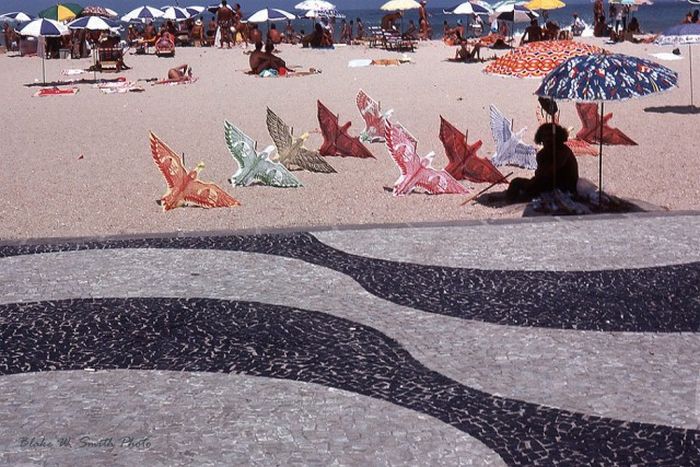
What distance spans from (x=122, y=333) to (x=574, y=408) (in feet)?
8.51

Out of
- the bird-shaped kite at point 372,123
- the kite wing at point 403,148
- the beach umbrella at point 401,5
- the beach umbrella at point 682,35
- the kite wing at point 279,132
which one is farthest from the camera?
the beach umbrella at point 401,5

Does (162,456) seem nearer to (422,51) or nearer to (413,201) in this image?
(413,201)

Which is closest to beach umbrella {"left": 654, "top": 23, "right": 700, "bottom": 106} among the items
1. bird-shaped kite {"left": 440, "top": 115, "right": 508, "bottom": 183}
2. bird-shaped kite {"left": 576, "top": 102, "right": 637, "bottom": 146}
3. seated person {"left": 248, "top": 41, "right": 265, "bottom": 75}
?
bird-shaped kite {"left": 576, "top": 102, "right": 637, "bottom": 146}

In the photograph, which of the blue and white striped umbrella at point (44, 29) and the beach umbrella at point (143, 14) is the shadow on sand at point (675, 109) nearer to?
the blue and white striped umbrella at point (44, 29)

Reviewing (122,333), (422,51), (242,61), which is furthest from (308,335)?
(422,51)

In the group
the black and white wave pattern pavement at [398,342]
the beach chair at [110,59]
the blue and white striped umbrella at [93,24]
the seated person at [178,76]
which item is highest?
the blue and white striped umbrella at [93,24]

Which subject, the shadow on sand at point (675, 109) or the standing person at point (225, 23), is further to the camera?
the standing person at point (225, 23)

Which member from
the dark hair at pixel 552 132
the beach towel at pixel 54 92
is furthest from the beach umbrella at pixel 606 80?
the beach towel at pixel 54 92

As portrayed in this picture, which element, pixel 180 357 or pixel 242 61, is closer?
pixel 180 357

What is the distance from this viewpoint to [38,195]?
10156 millimetres

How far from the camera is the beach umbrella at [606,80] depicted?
25.9 feet

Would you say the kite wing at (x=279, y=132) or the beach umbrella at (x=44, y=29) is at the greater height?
the beach umbrella at (x=44, y=29)

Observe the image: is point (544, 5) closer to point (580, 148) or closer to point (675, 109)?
point (675, 109)

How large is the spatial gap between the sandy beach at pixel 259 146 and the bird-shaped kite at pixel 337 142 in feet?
0.83
